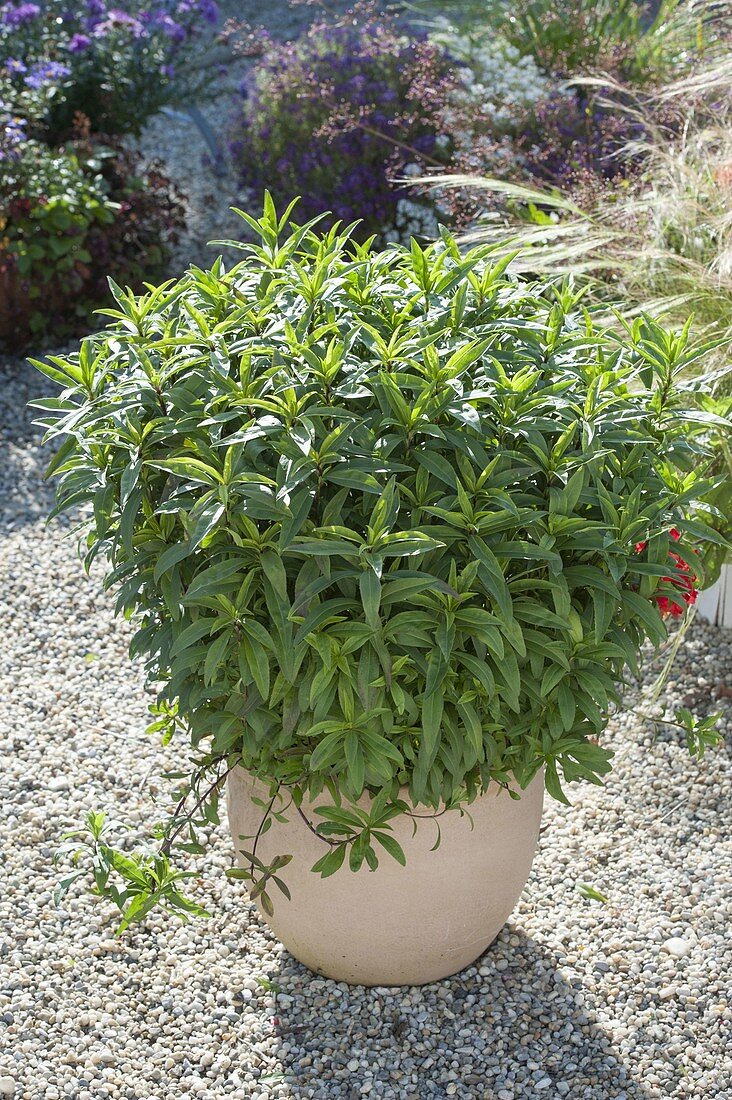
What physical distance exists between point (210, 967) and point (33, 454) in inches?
101

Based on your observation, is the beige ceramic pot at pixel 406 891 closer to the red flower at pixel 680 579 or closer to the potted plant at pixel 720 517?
the red flower at pixel 680 579

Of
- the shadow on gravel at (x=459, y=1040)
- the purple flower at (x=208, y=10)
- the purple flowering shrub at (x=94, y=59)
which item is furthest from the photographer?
the purple flower at (x=208, y=10)

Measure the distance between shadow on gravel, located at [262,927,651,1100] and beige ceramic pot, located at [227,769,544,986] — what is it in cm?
6

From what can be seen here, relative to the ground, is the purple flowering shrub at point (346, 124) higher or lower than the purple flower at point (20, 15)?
lower

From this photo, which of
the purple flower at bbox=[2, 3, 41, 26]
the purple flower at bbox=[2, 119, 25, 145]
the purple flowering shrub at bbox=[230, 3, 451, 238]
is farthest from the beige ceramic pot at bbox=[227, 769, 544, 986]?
the purple flower at bbox=[2, 3, 41, 26]

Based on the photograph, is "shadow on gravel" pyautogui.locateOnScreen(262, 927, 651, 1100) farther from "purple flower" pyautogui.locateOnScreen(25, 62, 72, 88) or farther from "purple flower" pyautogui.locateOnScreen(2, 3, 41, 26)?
"purple flower" pyautogui.locateOnScreen(2, 3, 41, 26)

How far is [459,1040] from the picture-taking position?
2258 millimetres

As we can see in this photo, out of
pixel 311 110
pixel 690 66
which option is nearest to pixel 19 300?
pixel 311 110

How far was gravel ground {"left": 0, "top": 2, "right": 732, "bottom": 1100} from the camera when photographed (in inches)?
86.9

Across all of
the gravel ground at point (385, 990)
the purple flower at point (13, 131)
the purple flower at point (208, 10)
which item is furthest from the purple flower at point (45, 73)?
the gravel ground at point (385, 990)

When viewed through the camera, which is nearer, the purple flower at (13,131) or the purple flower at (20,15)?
the purple flower at (13,131)

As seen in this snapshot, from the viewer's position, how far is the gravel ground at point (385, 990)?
2.21 meters

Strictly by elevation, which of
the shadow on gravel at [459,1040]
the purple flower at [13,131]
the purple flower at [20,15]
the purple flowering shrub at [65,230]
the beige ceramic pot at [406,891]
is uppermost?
the purple flower at [20,15]

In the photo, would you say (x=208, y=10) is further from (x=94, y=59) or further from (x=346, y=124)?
(x=346, y=124)
